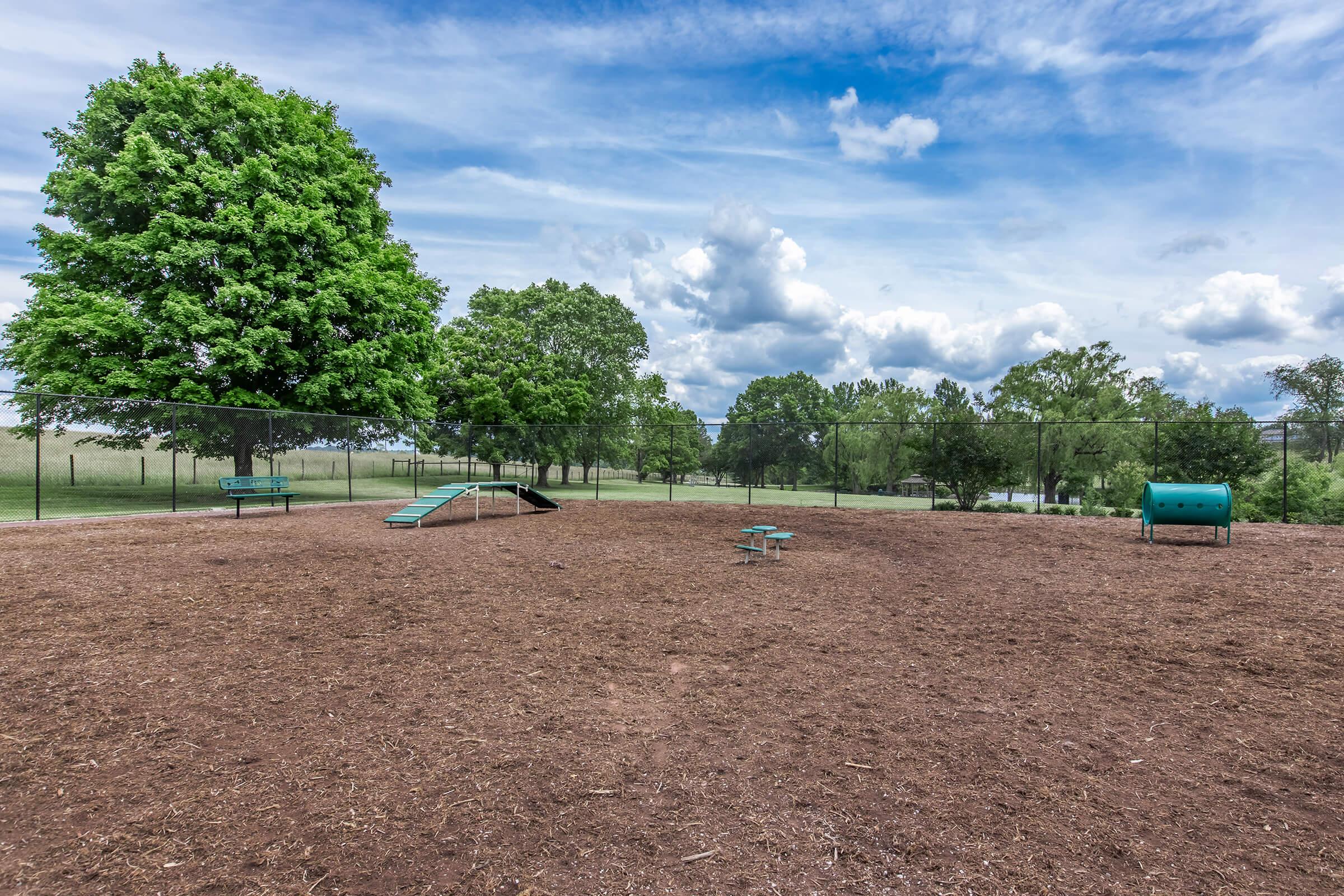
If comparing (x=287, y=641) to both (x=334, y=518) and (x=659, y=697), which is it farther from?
(x=334, y=518)

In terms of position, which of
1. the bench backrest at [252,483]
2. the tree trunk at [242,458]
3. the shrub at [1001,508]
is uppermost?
the tree trunk at [242,458]

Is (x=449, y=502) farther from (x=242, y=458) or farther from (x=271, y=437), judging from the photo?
(x=242, y=458)

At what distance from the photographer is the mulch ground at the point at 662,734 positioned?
262 cm

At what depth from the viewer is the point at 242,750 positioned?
3.53m

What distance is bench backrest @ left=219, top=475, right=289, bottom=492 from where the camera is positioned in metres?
14.0

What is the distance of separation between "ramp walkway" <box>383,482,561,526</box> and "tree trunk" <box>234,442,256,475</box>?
599 cm

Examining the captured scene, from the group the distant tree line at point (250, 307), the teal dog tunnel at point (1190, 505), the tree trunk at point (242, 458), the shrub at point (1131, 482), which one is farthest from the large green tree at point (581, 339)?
the teal dog tunnel at point (1190, 505)

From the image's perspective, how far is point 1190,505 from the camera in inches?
432

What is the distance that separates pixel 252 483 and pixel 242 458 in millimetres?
4589

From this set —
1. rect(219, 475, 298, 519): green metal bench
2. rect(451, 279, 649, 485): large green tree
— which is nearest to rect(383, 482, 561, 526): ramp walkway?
rect(219, 475, 298, 519): green metal bench

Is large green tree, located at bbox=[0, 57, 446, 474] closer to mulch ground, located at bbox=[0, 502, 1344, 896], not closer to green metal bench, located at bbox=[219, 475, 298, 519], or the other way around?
green metal bench, located at bbox=[219, 475, 298, 519]

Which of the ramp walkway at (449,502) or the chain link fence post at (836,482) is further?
the chain link fence post at (836,482)

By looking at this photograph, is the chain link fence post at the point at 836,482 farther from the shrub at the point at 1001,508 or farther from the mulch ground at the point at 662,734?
the mulch ground at the point at 662,734

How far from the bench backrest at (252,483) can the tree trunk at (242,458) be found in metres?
3.52
